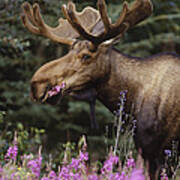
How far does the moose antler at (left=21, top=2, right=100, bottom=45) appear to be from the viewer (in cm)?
439

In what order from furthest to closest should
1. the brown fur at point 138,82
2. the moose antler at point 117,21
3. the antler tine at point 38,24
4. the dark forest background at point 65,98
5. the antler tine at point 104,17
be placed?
the dark forest background at point 65,98 → the antler tine at point 38,24 → the moose antler at point 117,21 → the antler tine at point 104,17 → the brown fur at point 138,82

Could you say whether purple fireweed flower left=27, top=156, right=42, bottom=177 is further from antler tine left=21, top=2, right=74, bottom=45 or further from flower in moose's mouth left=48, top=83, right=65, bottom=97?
antler tine left=21, top=2, right=74, bottom=45

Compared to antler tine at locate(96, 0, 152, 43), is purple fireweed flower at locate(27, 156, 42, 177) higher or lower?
lower

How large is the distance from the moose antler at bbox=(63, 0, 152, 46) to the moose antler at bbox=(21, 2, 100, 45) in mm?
77

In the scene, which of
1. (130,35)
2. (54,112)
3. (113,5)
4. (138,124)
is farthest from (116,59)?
(130,35)

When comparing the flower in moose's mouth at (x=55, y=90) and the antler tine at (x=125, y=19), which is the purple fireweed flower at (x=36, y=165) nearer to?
the flower in moose's mouth at (x=55, y=90)

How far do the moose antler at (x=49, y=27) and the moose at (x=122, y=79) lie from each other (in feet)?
0.15

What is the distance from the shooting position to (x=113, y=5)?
8.05 m

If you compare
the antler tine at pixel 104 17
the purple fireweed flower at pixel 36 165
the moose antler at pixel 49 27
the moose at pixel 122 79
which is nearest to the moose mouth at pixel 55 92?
the moose at pixel 122 79

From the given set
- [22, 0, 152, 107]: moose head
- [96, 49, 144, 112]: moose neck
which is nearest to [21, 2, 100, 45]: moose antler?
[22, 0, 152, 107]: moose head

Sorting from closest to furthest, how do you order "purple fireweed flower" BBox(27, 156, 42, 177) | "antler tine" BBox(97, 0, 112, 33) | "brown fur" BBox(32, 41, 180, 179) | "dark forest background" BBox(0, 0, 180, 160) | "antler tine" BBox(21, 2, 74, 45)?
"purple fireweed flower" BBox(27, 156, 42, 177)
"brown fur" BBox(32, 41, 180, 179)
"antler tine" BBox(97, 0, 112, 33)
"antler tine" BBox(21, 2, 74, 45)
"dark forest background" BBox(0, 0, 180, 160)

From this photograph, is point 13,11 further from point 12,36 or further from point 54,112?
point 54,112

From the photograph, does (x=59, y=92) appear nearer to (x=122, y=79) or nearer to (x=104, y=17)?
(x=122, y=79)

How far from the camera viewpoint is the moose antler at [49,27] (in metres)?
4.39
